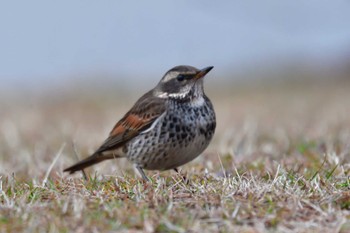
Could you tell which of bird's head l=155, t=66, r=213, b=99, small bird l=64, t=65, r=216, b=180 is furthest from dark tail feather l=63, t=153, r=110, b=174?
bird's head l=155, t=66, r=213, b=99

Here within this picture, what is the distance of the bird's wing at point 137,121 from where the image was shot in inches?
313

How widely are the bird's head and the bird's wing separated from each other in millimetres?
129

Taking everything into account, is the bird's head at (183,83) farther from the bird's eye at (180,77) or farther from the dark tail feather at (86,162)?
the dark tail feather at (86,162)

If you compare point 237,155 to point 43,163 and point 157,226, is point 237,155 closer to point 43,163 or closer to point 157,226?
point 43,163

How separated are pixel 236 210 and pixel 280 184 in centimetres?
87

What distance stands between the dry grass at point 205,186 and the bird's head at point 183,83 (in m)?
0.78

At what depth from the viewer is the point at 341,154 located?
8797mm

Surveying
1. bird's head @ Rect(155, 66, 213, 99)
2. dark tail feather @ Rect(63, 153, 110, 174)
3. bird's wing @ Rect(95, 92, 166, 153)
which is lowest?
dark tail feather @ Rect(63, 153, 110, 174)

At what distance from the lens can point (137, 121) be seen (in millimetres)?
8203

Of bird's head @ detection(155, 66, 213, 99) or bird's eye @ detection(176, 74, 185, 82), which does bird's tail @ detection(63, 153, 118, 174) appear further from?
bird's eye @ detection(176, 74, 185, 82)

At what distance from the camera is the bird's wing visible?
794 centimetres

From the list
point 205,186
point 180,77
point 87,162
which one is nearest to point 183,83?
point 180,77

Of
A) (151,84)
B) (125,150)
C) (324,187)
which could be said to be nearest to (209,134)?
(125,150)

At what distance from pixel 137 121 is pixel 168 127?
0.59 metres
